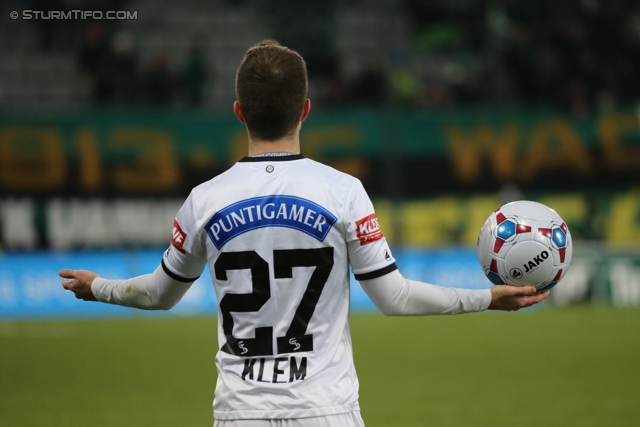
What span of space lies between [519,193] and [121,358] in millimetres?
7787

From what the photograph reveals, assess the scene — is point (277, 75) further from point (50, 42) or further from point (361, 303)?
point (50, 42)

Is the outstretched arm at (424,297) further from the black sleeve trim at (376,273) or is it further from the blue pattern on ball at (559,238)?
the blue pattern on ball at (559,238)

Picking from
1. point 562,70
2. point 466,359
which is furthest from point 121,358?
point 562,70

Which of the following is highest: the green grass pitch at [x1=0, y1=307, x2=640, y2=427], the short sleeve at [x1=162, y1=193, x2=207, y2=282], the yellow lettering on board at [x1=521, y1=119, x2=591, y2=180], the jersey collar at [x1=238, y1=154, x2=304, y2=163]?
the jersey collar at [x1=238, y1=154, x2=304, y2=163]

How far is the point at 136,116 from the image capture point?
47.1ft

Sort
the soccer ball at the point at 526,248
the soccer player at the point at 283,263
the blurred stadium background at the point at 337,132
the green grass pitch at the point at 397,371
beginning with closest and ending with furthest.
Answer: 1. the soccer player at the point at 283,263
2. the soccer ball at the point at 526,248
3. the green grass pitch at the point at 397,371
4. the blurred stadium background at the point at 337,132

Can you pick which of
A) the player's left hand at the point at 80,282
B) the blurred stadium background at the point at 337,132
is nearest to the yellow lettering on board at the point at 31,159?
the blurred stadium background at the point at 337,132

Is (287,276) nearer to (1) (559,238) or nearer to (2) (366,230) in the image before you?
(2) (366,230)

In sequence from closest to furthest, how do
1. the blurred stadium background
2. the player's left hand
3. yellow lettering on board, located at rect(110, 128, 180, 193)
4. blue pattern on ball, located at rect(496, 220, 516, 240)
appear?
the player's left hand
blue pattern on ball, located at rect(496, 220, 516, 240)
the blurred stadium background
yellow lettering on board, located at rect(110, 128, 180, 193)

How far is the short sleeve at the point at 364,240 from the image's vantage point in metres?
2.63

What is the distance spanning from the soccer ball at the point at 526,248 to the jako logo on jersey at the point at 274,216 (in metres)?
0.93

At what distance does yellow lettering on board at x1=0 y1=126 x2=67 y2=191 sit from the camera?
545 inches

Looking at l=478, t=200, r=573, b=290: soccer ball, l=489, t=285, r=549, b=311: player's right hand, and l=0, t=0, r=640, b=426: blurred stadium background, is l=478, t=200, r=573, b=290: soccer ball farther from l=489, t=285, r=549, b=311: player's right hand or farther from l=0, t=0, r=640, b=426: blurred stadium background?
l=0, t=0, r=640, b=426: blurred stadium background

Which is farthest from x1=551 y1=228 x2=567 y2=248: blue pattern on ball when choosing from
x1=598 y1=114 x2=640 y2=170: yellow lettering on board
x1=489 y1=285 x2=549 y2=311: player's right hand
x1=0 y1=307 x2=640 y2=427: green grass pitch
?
x1=598 y1=114 x2=640 y2=170: yellow lettering on board
